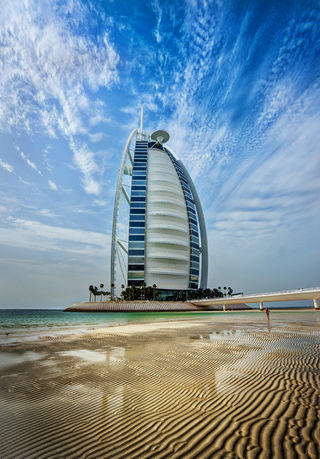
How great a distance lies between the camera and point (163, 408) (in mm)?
3938

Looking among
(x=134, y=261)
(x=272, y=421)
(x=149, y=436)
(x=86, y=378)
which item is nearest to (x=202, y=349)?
(x=86, y=378)

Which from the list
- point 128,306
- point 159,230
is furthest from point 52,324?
point 159,230

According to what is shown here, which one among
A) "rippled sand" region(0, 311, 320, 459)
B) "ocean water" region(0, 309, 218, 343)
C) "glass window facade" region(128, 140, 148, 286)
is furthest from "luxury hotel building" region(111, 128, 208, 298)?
"rippled sand" region(0, 311, 320, 459)

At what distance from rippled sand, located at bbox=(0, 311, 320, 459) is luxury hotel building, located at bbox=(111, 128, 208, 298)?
258 ft

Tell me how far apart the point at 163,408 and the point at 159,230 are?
9541 cm

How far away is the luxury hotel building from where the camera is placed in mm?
95000

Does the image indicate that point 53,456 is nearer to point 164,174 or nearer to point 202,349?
point 202,349

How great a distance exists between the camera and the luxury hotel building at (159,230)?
95000 mm

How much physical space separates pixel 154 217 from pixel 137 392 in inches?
3839

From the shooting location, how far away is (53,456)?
273 centimetres

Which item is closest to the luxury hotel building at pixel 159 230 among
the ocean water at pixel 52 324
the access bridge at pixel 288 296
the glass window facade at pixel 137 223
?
the glass window facade at pixel 137 223

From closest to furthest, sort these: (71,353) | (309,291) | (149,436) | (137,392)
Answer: (149,436), (137,392), (71,353), (309,291)

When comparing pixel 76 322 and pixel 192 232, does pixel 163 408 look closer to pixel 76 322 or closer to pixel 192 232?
pixel 76 322

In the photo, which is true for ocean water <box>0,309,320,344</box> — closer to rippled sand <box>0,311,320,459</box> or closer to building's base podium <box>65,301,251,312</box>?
rippled sand <box>0,311,320,459</box>
